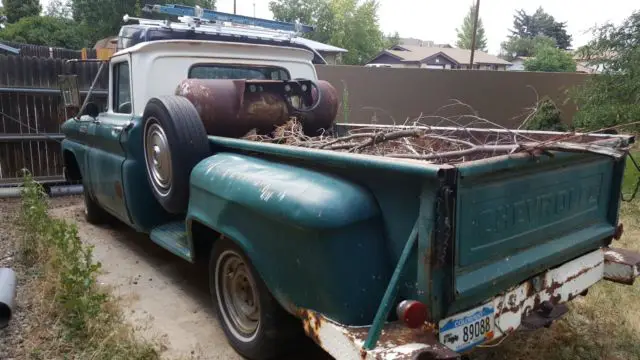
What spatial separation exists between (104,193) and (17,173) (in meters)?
3.91

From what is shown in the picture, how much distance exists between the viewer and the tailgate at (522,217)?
217cm

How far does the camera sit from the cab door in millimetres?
4402

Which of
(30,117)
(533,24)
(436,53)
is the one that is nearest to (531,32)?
(533,24)

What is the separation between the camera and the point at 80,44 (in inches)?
1194

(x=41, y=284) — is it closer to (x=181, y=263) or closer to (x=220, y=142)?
(x=181, y=263)

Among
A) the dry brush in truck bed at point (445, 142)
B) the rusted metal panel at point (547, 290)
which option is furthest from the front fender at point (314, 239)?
the rusted metal panel at point (547, 290)

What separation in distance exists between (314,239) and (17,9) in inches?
1718

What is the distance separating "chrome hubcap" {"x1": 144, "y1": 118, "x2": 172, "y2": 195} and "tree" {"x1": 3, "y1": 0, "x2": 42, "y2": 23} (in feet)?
135

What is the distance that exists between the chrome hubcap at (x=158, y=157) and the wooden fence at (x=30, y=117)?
4328mm

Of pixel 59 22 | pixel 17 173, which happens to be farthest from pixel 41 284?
Answer: pixel 59 22

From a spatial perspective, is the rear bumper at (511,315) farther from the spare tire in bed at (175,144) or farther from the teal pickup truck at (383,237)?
the spare tire in bed at (175,144)

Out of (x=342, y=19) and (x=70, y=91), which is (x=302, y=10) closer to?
(x=342, y=19)

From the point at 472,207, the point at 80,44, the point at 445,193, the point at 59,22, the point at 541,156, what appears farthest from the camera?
the point at 59,22

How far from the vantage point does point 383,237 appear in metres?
2.27
